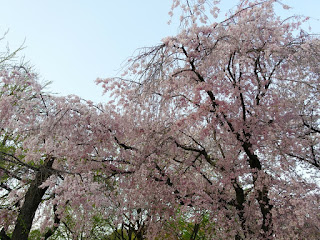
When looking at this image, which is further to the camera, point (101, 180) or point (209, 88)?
point (101, 180)

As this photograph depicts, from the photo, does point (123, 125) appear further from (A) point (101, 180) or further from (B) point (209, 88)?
(B) point (209, 88)

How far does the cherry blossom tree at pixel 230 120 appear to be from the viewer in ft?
19.0

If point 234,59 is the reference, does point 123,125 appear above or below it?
below

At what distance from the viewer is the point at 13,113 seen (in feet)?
22.0

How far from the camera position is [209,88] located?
598cm

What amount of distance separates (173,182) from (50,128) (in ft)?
11.4

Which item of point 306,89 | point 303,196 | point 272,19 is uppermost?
point 272,19

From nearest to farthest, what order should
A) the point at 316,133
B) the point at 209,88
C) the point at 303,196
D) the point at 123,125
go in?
the point at 303,196 → the point at 209,88 → the point at 123,125 → the point at 316,133

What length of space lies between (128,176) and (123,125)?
4.64 feet

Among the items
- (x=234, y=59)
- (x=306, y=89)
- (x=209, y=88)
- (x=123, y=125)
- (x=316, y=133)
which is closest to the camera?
(x=209, y=88)

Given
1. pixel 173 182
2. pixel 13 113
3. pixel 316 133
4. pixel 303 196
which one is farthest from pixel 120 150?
pixel 316 133

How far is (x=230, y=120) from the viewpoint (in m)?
6.42

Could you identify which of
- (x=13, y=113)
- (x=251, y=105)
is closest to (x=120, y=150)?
(x=13, y=113)

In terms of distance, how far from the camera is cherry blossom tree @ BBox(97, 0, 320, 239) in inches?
228
